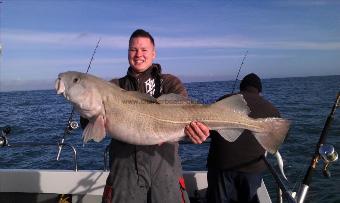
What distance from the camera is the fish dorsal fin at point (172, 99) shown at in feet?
12.6

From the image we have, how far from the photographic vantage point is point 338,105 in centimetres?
435

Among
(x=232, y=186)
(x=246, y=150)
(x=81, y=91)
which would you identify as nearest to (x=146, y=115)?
(x=81, y=91)

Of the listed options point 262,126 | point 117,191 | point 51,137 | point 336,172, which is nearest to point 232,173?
point 262,126

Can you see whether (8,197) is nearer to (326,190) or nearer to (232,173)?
(232,173)

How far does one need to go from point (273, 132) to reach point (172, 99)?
1.20 meters

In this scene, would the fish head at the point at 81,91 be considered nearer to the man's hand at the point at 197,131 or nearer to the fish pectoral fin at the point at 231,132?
the man's hand at the point at 197,131

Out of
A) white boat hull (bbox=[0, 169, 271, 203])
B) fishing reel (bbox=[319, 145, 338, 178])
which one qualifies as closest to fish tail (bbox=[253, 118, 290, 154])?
fishing reel (bbox=[319, 145, 338, 178])

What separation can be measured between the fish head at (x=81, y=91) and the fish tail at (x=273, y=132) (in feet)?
6.05

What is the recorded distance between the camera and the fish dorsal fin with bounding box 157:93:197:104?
151 inches

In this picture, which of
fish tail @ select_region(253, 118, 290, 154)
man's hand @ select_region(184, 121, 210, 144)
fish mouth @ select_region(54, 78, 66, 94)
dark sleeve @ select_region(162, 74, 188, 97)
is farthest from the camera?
dark sleeve @ select_region(162, 74, 188, 97)

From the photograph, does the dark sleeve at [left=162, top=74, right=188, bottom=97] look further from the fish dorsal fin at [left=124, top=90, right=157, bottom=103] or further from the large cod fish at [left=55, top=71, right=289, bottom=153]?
the fish dorsal fin at [left=124, top=90, right=157, bottom=103]

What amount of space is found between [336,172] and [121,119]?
1101 centimetres

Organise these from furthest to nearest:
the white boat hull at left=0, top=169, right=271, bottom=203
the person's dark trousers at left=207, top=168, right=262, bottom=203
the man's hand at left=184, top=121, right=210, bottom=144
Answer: the white boat hull at left=0, top=169, right=271, bottom=203 → the person's dark trousers at left=207, top=168, right=262, bottom=203 → the man's hand at left=184, top=121, right=210, bottom=144

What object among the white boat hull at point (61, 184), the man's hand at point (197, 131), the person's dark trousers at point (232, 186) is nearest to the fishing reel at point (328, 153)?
the man's hand at point (197, 131)
